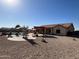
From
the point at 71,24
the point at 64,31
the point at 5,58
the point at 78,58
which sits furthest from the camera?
the point at 71,24

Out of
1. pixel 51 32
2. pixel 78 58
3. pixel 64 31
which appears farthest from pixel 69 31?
pixel 78 58

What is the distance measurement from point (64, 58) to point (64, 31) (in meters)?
31.1

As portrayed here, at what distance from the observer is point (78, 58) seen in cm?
814

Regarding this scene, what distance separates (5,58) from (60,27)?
108 ft

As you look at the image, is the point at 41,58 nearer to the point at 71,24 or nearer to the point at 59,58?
the point at 59,58

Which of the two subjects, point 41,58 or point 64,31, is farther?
point 64,31

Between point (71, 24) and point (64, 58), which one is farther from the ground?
point (71, 24)

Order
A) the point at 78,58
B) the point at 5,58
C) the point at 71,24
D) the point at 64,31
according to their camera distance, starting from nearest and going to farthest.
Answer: the point at 5,58, the point at 78,58, the point at 64,31, the point at 71,24

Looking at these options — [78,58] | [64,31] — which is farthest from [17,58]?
[64,31]

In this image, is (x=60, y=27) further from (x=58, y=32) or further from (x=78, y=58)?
(x=78, y=58)

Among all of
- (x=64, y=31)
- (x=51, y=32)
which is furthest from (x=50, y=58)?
(x=51, y=32)

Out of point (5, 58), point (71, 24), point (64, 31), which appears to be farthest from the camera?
point (71, 24)

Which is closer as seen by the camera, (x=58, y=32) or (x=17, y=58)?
(x=17, y=58)

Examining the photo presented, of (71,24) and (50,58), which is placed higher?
(71,24)
